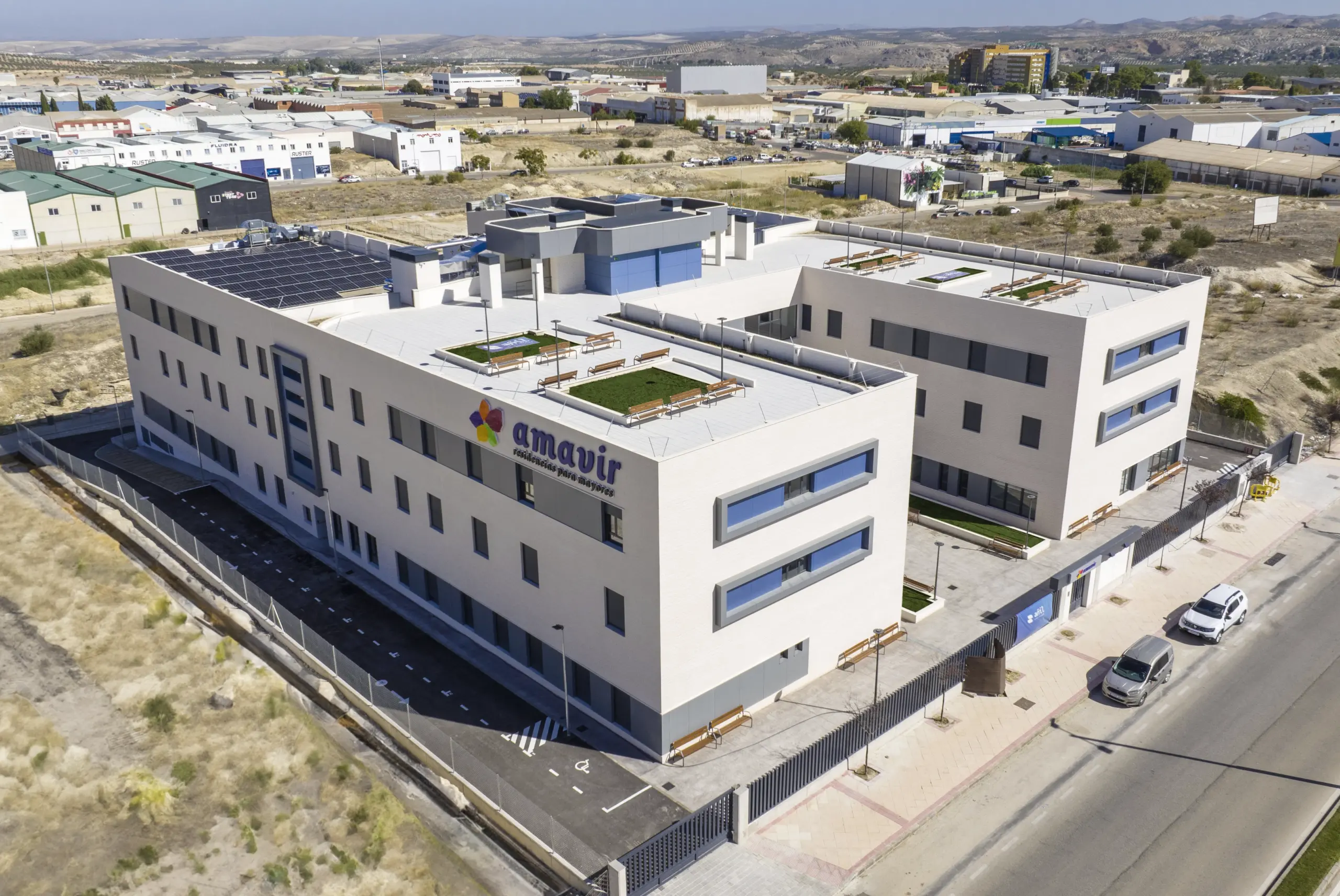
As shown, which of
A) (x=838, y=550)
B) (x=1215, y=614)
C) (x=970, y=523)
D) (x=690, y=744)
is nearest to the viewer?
(x=690, y=744)

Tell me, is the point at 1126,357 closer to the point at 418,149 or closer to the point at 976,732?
the point at 976,732

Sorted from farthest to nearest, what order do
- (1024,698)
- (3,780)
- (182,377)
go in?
1. (182,377)
2. (1024,698)
3. (3,780)

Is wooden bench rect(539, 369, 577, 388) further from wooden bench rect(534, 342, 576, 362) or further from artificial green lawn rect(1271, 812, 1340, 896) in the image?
artificial green lawn rect(1271, 812, 1340, 896)

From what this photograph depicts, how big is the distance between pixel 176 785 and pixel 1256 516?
48.7 meters

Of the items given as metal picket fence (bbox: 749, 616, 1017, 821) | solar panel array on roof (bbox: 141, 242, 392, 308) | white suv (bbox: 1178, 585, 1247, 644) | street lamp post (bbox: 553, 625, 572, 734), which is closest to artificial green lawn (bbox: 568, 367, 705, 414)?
street lamp post (bbox: 553, 625, 572, 734)

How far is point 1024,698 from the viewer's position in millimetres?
36000

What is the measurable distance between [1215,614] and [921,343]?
18.0m

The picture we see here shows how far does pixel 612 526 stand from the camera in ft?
103

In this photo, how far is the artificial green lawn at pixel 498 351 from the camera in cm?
3966

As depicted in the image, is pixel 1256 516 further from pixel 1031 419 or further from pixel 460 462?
pixel 460 462

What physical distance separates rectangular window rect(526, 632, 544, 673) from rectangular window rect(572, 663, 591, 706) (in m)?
1.69

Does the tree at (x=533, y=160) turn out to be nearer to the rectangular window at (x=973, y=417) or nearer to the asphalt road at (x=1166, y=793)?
the rectangular window at (x=973, y=417)

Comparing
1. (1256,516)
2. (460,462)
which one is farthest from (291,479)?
(1256,516)

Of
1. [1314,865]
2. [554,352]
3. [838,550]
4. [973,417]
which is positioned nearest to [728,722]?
[838,550]
